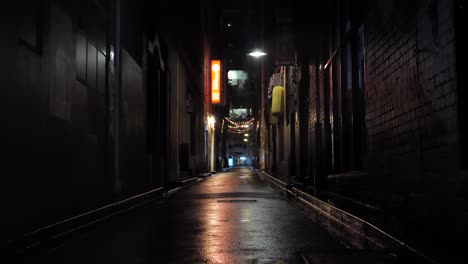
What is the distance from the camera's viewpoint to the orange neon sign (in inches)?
1870

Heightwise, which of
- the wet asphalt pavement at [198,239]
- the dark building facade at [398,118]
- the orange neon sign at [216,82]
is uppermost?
the orange neon sign at [216,82]

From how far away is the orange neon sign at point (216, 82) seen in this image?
156ft

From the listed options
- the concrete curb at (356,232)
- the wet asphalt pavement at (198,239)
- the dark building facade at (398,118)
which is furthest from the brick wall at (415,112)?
the wet asphalt pavement at (198,239)

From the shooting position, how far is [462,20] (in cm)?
578

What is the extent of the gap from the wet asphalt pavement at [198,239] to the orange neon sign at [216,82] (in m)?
37.3

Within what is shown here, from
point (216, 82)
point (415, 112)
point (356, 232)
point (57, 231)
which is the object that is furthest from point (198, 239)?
point (216, 82)

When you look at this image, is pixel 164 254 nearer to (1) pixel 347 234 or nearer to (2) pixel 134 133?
(1) pixel 347 234

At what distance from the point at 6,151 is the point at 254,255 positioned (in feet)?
10.4

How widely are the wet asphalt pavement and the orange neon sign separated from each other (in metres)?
37.3

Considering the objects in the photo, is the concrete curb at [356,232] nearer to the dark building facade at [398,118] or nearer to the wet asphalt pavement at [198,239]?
the dark building facade at [398,118]

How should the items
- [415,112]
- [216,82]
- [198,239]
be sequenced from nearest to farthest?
[198,239]
[415,112]
[216,82]

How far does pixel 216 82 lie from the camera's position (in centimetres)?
4778

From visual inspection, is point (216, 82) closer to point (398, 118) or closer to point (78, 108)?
point (78, 108)

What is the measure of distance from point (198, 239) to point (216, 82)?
136 ft
